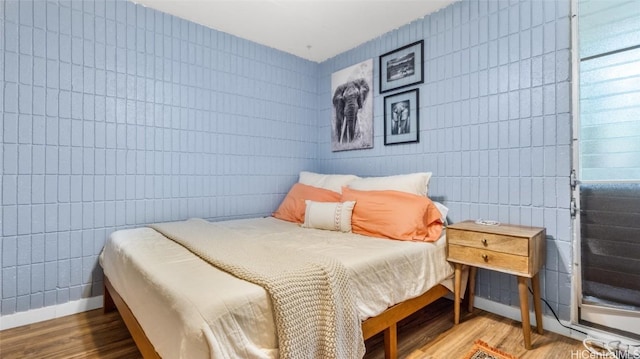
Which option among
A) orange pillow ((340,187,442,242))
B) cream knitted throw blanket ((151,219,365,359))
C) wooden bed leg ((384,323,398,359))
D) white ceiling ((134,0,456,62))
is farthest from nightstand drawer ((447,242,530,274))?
white ceiling ((134,0,456,62))

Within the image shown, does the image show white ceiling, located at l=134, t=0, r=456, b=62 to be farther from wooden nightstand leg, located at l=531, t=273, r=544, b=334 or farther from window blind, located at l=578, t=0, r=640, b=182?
wooden nightstand leg, located at l=531, t=273, r=544, b=334

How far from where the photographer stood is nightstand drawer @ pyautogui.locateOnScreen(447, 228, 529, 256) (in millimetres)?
1646

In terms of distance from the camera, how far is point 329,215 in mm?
2299

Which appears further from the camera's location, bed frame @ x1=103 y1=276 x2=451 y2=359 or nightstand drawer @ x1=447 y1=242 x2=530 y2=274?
nightstand drawer @ x1=447 y1=242 x2=530 y2=274

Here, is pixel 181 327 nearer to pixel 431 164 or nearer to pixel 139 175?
pixel 139 175

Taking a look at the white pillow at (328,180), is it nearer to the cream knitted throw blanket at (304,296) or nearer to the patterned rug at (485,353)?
the cream knitted throw blanket at (304,296)

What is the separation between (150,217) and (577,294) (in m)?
2.95

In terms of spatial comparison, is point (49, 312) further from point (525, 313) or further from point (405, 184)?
point (525, 313)

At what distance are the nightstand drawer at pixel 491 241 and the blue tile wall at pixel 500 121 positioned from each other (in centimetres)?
41

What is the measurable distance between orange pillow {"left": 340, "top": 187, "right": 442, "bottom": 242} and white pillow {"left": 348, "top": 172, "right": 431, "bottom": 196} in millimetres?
92

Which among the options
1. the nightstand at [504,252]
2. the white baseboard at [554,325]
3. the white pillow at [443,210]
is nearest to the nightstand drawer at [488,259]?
the nightstand at [504,252]

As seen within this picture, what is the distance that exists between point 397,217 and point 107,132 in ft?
7.03

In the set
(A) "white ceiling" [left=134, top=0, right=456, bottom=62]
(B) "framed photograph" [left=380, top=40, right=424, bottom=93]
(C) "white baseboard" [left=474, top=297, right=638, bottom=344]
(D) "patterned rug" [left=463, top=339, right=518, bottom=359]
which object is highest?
(A) "white ceiling" [left=134, top=0, right=456, bottom=62]

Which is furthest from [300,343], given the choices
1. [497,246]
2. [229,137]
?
[229,137]
